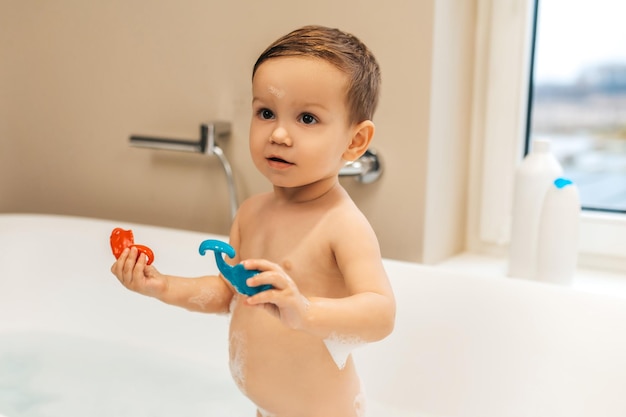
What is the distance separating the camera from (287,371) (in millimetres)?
931

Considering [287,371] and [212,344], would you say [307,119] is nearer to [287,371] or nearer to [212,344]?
[287,371]

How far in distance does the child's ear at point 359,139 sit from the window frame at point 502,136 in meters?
0.76

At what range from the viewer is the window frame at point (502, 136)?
60.6 inches

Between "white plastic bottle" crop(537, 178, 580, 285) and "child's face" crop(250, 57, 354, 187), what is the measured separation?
1.99ft

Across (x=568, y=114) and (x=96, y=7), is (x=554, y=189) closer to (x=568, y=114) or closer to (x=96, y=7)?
(x=568, y=114)

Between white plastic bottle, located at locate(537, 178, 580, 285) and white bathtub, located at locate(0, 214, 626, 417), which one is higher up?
white plastic bottle, located at locate(537, 178, 580, 285)

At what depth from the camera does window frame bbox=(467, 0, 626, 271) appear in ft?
5.05

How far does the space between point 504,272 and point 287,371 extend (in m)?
0.73

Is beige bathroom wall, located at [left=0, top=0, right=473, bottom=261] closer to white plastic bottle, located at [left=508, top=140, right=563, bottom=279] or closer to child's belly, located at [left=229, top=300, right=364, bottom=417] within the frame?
white plastic bottle, located at [left=508, top=140, right=563, bottom=279]

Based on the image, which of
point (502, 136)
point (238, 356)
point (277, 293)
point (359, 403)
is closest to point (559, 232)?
point (502, 136)

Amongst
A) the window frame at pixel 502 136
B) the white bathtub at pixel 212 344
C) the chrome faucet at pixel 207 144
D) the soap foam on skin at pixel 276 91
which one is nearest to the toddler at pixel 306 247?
the soap foam on skin at pixel 276 91

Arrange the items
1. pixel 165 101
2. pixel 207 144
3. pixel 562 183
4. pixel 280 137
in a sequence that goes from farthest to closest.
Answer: pixel 165 101 < pixel 207 144 < pixel 562 183 < pixel 280 137

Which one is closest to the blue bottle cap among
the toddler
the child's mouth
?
the toddler

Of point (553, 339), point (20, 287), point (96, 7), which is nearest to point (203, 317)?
point (20, 287)
